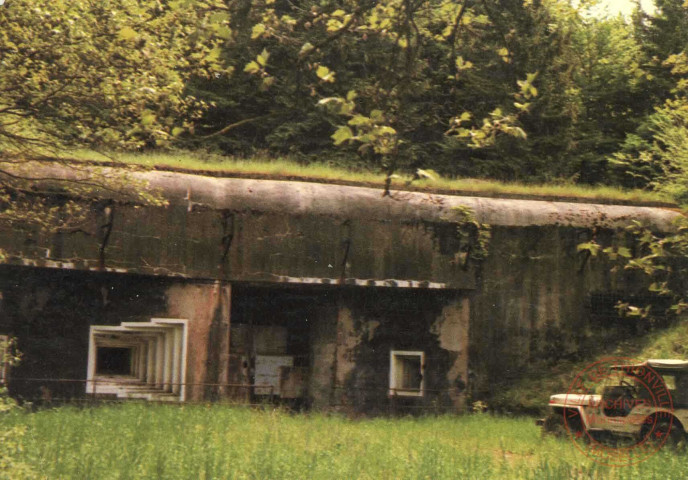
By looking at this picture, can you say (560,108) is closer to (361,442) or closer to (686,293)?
(686,293)

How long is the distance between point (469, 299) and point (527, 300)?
1.17 m

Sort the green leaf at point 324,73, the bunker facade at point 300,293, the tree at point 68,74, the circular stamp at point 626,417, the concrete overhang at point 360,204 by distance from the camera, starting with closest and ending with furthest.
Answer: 1. the green leaf at point 324,73
2. the tree at point 68,74
3. the circular stamp at point 626,417
4. the bunker facade at point 300,293
5. the concrete overhang at point 360,204

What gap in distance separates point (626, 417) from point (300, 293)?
7378 millimetres

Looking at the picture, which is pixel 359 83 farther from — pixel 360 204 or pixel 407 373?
pixel 407 373

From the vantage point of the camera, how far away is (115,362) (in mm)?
16547

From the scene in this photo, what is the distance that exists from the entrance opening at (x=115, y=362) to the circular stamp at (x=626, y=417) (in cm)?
772

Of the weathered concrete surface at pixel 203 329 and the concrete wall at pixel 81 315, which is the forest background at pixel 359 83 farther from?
the weathered concrete surface at pixel 203 329

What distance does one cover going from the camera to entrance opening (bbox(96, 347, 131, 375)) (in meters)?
16.5

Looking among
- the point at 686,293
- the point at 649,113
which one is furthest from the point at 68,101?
the point at 649,113

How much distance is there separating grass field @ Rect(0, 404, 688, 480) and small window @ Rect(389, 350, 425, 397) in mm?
2161

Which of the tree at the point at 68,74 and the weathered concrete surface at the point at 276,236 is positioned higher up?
the tree at the point at 68,74

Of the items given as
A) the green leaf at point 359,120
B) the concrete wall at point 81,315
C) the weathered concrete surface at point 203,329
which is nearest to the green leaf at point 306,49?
the green leaf at point 359,120

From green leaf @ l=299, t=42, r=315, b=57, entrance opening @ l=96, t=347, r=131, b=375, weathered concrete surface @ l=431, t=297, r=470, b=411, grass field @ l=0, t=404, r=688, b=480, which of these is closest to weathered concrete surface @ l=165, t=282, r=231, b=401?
grass field @ l=0, t=404, r=688, b=480

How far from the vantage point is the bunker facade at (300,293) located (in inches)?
588
